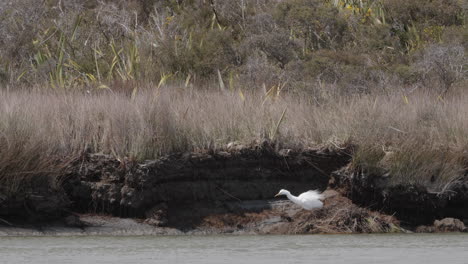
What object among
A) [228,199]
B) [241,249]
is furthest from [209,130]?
[241,249]

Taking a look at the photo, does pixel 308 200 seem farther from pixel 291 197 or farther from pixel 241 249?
pixel 241 249

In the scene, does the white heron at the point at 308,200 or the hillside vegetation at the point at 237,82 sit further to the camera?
the hillside vegetation at the point at 237,82

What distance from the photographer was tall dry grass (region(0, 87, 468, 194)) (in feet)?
44.4

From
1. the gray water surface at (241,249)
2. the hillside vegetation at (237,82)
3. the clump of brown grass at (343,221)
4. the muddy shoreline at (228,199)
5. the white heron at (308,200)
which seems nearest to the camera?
the gray water surface at (241,249)

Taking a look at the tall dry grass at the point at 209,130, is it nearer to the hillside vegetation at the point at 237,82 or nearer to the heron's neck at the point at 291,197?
the hillside vegetation at the point at 237,82

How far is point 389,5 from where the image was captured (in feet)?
96.1

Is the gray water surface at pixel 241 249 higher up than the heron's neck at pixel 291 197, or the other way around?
the heron's neck at pixel 291 197

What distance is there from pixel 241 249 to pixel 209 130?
12.9 ft

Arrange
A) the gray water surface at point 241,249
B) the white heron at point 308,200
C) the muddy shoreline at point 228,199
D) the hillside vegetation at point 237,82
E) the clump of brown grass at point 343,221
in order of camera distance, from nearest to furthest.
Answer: the gray water surface at point 241,249 → the muddy shoreline at point 228,199 → the white heron at point 308,200 → the clump of brown grass at point 343,221 → the hillside vegetation at point 237,82

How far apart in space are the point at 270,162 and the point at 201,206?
1.41 metres

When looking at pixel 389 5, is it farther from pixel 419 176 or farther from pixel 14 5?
pixel 419 176

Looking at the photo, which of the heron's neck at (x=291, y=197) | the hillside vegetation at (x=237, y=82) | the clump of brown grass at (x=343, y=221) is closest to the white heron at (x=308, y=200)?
the heron's neck at (x=291, y=197)

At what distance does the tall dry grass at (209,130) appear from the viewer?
13.5 m

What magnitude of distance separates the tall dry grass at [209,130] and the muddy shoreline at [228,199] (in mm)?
239
